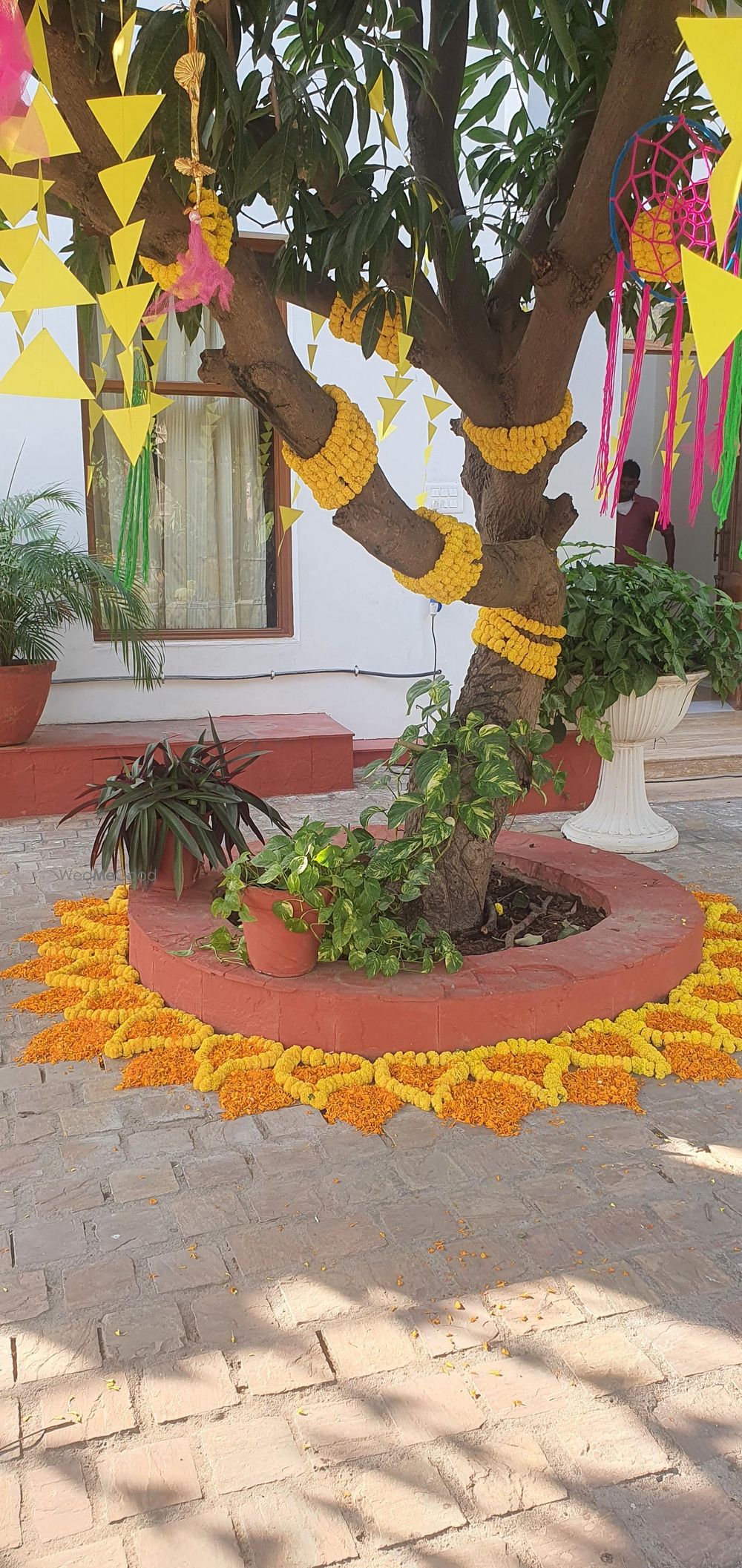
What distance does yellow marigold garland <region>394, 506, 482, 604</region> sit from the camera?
314 cm

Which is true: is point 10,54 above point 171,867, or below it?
above

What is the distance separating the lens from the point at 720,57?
130cm

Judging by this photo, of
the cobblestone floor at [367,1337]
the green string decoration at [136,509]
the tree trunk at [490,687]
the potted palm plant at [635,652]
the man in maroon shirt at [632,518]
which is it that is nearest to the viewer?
the cobblestone floor at [367,1337]

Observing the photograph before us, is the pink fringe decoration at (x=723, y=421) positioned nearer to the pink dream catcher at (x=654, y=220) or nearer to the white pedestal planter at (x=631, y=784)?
the pink dream catcher at (x=654, y=220)

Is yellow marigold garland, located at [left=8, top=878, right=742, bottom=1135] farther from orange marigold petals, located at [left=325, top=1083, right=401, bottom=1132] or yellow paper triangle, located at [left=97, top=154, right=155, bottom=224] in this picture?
yellow paper triangle, located at [left=97, top=154, right=155, bottom=224]

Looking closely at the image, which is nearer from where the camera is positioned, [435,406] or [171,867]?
[171,867]

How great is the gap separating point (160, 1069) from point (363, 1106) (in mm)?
543

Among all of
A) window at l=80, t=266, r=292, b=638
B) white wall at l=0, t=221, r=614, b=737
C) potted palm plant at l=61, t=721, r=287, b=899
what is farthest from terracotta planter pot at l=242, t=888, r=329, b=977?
window at l=80, t=266, r=292, b=638

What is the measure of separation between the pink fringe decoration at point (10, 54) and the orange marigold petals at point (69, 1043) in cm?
218

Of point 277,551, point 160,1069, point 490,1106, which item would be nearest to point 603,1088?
point 490,1106

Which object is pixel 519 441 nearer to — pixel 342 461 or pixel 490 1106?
pixel 342 461

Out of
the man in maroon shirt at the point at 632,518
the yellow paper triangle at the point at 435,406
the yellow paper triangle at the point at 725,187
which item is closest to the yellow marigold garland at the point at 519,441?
the yellow paper triangle at the point at 435,406

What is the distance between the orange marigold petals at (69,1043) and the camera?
3.17m

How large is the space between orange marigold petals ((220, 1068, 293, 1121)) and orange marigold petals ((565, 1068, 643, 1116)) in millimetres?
673
